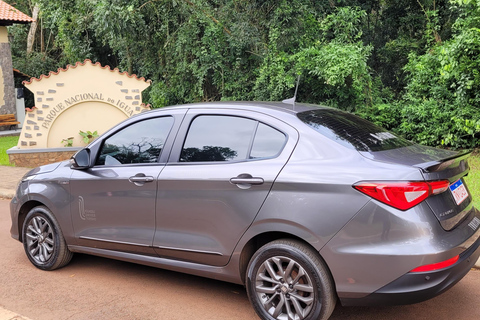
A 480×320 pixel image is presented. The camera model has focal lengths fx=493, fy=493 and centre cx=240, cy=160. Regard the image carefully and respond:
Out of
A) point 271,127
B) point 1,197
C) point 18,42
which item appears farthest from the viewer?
point 18,42

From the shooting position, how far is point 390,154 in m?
3.54

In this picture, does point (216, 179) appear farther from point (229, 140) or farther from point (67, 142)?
point (67, 142)

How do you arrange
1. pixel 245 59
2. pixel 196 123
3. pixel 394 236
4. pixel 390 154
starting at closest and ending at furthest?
pixel 394 236 < pixel 390 154 < pixel 196 123 < pixel 245 59

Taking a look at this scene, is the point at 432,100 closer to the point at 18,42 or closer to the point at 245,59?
the point at 245,59

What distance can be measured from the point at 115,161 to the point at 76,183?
0.47 m

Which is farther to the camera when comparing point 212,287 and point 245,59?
point 245,59

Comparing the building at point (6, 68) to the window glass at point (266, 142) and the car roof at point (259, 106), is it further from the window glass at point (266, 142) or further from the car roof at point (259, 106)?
the window glass at point (266, 142)

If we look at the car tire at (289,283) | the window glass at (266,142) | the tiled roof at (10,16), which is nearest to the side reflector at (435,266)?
the car tire at (289,283)

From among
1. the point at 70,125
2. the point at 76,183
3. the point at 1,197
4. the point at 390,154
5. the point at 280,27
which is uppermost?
the point at 280,27

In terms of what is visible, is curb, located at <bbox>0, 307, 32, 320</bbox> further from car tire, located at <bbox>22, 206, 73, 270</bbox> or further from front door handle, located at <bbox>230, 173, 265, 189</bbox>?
front door handle, located at <bbox>230, 173, 265, 189</bbox>

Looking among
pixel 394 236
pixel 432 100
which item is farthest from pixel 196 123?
pixel 432 100

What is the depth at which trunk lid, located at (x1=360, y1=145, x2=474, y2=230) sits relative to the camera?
3.26m

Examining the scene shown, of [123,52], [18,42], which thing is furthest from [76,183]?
[18,42]

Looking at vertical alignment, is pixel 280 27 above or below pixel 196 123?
above
